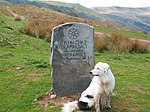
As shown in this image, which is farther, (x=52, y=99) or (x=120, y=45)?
(x=120, y=45)

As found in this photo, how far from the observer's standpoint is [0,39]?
20.0 meters

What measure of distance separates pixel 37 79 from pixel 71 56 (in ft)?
7.31

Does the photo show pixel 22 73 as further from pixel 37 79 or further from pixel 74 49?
pixel 74 49

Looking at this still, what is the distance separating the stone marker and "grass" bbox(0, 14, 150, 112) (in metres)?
0.77

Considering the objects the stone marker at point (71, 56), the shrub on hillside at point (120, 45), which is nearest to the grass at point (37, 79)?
the stone marker at point (71, 56)

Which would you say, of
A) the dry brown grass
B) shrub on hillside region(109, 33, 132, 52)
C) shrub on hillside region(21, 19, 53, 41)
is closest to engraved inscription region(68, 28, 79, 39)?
the dry brown grass

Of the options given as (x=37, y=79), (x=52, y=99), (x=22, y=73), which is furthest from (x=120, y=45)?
(x=52, y=99)

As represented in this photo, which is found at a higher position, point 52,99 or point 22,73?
point 22,73

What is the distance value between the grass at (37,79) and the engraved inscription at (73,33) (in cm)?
192

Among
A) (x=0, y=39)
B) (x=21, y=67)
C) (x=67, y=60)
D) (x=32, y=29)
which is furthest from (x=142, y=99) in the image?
(x=32, y=29)

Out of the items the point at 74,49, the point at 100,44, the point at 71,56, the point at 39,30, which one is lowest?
the point at 100,44

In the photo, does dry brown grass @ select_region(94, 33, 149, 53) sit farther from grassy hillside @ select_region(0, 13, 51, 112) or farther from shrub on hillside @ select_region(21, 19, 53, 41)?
shrub on hillside @ select_region(21, 19, 53, 41)

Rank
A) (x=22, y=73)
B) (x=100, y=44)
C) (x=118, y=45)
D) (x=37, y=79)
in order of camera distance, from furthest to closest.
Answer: (x=118, y=45) < (x=100, y=44) < (x=22, y=73) < (x=37, y=79)

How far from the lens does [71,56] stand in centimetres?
1098
